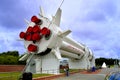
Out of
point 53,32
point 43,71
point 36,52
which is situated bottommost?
point 43,71

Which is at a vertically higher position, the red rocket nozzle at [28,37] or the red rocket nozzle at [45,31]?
the red rocket nozzle at [45,31]

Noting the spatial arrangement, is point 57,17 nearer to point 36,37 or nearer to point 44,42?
point 44,42

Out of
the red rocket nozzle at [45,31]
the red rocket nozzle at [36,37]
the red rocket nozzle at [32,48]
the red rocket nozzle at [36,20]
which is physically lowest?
the red rocket nozzle at [32,48]

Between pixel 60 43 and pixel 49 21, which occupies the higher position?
pixel 49 21

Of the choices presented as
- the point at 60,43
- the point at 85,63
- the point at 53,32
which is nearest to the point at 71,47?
the point at 60,43

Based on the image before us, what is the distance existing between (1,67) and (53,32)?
9343 mm

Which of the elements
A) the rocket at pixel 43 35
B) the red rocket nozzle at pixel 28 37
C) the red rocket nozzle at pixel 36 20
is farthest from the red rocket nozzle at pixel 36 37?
the red rocket nozzle at pixel 36 20

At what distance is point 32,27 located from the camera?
122ft

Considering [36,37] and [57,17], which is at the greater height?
Result: [57,17]

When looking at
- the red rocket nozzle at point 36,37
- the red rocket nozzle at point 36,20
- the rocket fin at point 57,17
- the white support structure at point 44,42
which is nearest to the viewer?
the red rocket nozzle at point 36,37

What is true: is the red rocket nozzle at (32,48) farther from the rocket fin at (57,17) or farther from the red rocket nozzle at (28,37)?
the rocket fin at (57,17)

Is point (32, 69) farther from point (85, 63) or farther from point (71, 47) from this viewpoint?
point (85, 63)

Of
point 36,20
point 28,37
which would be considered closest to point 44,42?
point 28,37

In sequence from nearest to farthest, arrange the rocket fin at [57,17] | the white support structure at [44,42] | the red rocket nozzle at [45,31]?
1. the red rocket nozzle at [45,31]
2. the white support structure at [44,42]
3. the rocket fin at [57,17]
